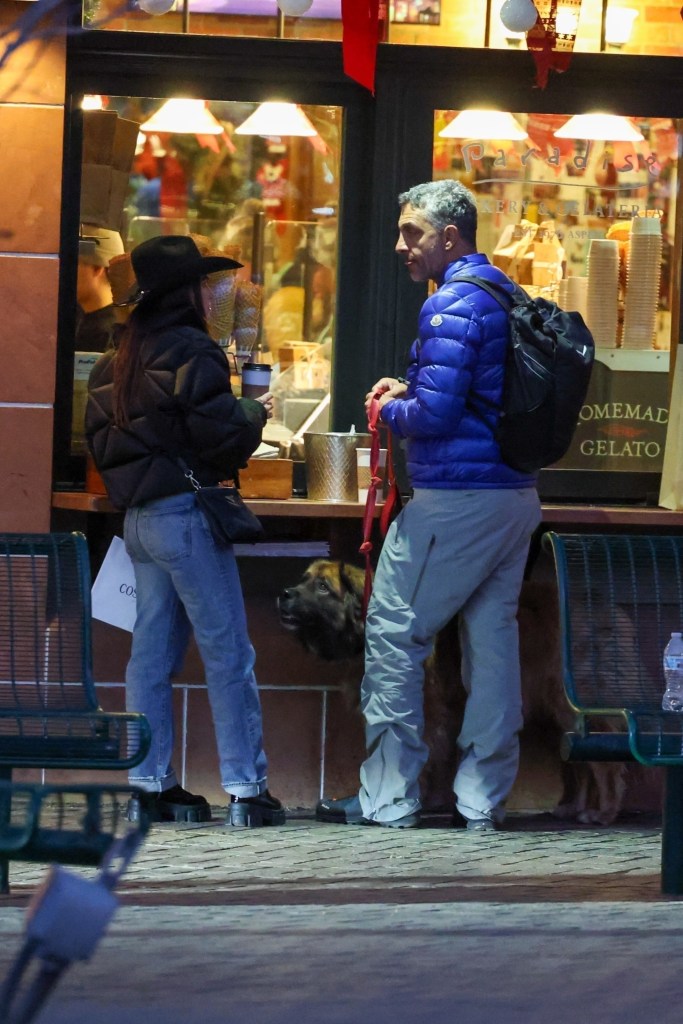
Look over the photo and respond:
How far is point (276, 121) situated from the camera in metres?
7.77

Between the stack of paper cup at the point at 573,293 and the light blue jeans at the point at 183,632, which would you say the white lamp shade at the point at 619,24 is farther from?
the light blue jeans at the point at 183,632

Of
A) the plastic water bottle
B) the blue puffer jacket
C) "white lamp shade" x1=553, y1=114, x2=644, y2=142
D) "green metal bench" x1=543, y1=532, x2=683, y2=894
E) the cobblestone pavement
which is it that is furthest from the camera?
"white lamp shade" x1=553, y1=114, x2=644, y2=142

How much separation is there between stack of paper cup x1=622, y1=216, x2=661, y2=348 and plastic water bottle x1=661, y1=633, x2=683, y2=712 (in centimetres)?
191

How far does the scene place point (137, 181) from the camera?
7.76 m

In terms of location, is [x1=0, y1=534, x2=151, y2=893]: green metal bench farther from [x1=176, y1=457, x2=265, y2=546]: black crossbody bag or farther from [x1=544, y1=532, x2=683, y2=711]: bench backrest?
[x1=544, y1=532, x2=683, y2=711]: bench backrest

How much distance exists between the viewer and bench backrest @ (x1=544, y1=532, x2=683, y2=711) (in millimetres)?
6082

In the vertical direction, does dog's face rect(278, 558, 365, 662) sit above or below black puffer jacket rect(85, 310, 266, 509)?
below

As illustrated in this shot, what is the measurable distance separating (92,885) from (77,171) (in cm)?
475

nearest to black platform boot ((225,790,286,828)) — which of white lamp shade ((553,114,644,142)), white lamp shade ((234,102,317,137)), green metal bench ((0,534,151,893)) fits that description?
green metal bench ((0,534,151,893))

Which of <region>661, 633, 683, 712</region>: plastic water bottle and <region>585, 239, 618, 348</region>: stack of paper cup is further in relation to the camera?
<region>585, 239, 618, 348</region>: stack of paper cup

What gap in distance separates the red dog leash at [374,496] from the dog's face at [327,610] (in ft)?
0.20

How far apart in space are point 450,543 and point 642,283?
5.88ft

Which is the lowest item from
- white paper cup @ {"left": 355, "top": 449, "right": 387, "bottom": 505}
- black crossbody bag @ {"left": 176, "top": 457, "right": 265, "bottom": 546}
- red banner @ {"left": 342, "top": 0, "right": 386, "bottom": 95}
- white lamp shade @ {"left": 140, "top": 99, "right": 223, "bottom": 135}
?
black crossbody bag @ {"left": 176, "top": 457, "right": 265, "bottom": 546}

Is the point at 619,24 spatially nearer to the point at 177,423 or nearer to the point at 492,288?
the point at 492,288
